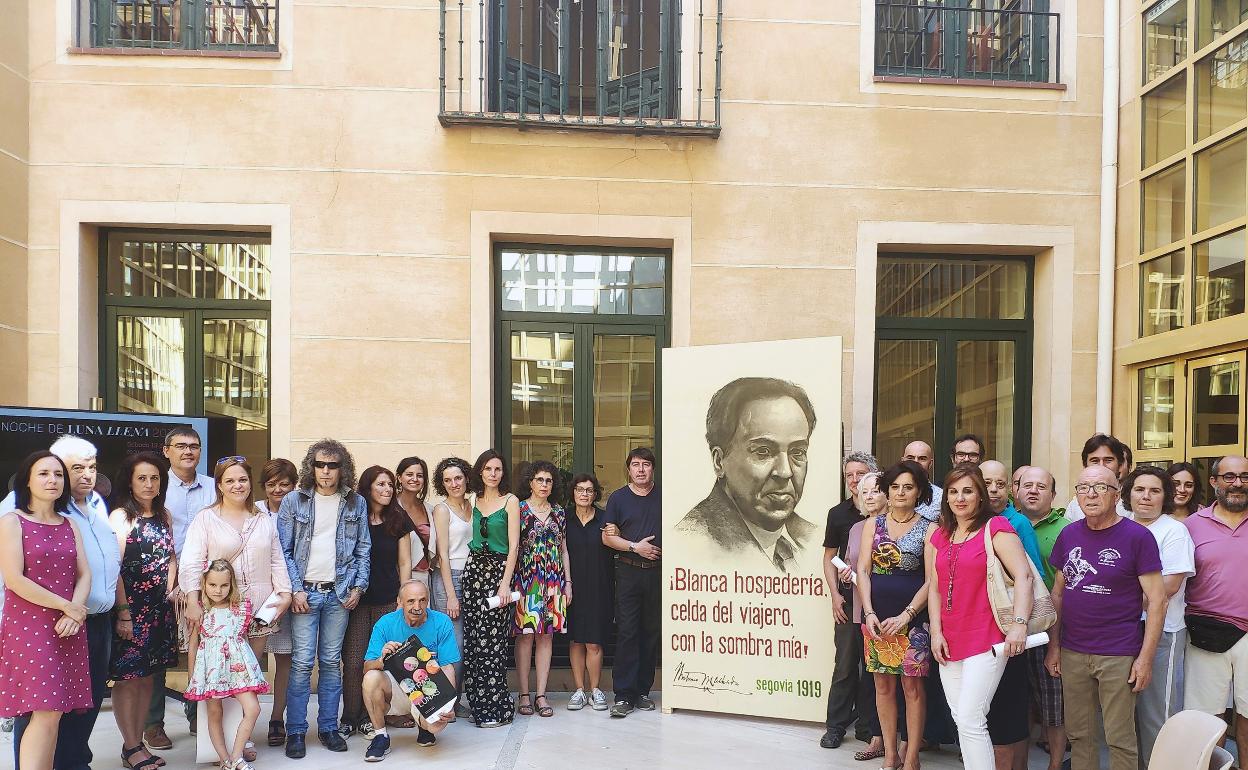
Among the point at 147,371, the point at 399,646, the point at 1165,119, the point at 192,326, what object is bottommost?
the point at 399,646

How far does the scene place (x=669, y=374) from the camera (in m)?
6.15

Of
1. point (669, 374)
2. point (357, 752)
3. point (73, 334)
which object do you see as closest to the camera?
point (357, 752)

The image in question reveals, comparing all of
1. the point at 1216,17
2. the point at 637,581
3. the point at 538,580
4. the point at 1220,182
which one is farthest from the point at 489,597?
the point at 1216,17

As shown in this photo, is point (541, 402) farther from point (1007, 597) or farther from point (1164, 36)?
point (1164, 36)

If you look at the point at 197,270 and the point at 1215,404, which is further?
the point at 197,270

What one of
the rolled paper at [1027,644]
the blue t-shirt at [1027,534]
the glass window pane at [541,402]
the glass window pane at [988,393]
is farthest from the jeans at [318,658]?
the glass window pane at [988,393]

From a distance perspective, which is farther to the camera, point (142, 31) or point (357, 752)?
point (142, 31)

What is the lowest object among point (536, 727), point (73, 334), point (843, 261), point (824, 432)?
point (536, 727)

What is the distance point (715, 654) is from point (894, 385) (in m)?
2.69

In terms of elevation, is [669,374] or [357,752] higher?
[669,374]

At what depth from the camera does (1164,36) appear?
6.65m

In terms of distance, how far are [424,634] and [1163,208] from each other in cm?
575

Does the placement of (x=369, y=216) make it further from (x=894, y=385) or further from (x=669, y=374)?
(x=894, y=385)

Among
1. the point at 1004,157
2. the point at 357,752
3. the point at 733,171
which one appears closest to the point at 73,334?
the point at 357,752
